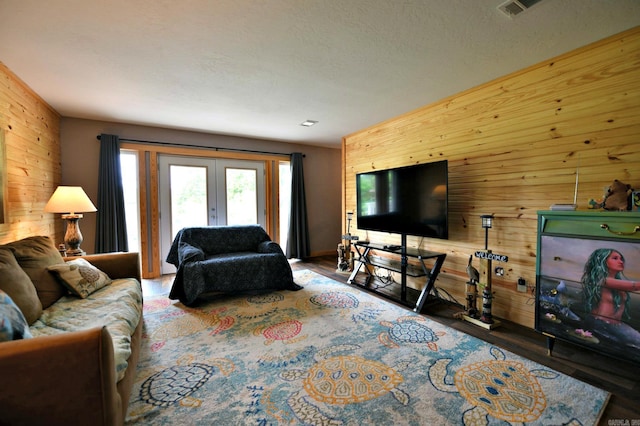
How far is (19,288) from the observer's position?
164 centimetres

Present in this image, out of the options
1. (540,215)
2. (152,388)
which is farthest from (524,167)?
(152,388)

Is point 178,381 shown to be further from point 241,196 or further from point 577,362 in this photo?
point 241,196

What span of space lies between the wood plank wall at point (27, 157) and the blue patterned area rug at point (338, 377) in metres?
1.65

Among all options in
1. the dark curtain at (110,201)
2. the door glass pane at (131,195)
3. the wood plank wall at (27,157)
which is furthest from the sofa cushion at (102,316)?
the door glass pane at (131,195)

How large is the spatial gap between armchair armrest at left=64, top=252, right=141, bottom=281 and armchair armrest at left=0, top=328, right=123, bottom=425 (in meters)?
Answer: 1.77

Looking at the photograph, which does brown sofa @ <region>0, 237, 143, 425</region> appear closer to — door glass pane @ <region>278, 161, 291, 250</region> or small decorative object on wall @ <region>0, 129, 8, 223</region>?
small decorative object on wall @ <region>0, 129, 8, 223</region>

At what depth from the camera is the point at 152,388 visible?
1733 millimetres

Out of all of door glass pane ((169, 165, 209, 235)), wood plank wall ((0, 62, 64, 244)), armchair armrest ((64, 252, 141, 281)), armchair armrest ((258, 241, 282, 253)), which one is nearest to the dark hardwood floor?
armchair armrest ((258, 241, 282, 253))

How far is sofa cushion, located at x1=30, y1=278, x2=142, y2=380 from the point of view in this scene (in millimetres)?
1493

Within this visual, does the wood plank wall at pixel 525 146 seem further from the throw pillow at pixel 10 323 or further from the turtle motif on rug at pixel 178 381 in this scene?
the throw pillow at pixel 10 323

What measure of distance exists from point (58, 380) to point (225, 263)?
7.57ft

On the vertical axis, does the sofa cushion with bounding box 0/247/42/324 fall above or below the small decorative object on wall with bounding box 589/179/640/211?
below

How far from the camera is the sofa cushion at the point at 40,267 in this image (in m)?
1.92

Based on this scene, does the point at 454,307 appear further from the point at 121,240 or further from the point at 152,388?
the point at 121,240
